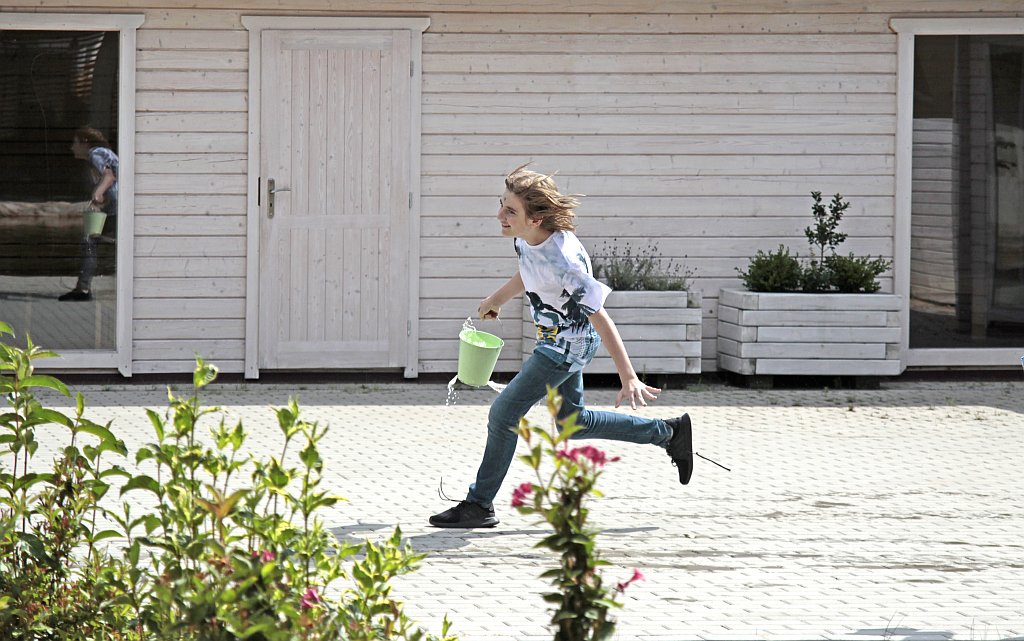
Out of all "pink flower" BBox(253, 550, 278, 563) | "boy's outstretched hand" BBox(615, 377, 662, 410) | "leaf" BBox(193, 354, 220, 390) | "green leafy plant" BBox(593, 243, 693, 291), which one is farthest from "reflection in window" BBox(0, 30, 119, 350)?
"pink flower" BBox(253, 550, 278, 563)

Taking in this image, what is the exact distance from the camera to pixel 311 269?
1002 cm

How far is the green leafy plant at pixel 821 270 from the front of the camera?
32.6ft

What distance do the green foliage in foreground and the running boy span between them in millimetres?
2291

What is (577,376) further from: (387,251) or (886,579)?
(387,251)

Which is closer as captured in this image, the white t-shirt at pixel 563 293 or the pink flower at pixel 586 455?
the pink flower at pixel 586 455

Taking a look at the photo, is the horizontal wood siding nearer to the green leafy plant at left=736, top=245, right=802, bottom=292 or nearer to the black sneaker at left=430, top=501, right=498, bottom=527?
the green leafy plant at left=736, top=245, right=802, bottom=292

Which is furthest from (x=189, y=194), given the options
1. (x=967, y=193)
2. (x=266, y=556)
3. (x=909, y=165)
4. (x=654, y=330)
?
(x=266, y=556)

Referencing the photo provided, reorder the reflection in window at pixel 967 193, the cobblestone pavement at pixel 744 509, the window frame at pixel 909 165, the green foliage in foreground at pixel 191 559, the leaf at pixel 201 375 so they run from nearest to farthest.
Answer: the green foliage in foreground at pixel 191 559 < the leaf at pixel 201 375 < the cobblestone pavement at pixel 744 509 < the window frame at pixel 909 165 < the reflection in window at pixel 967 193

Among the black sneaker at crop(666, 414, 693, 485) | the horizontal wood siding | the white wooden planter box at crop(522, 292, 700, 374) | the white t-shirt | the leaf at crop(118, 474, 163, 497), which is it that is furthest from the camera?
the horizontal wood siding

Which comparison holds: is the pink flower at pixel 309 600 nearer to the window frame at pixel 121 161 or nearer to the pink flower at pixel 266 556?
the pink flower at pixel 266 556

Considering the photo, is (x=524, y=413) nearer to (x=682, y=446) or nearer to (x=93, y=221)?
(x=682, y=446)

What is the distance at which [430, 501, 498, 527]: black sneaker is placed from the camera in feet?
18.2

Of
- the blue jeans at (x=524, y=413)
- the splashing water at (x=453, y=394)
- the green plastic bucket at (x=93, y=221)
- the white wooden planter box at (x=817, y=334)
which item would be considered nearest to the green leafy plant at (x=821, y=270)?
the white wooden planter box at (x=817, y=334)

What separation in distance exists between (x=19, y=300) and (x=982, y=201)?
8.26 m
